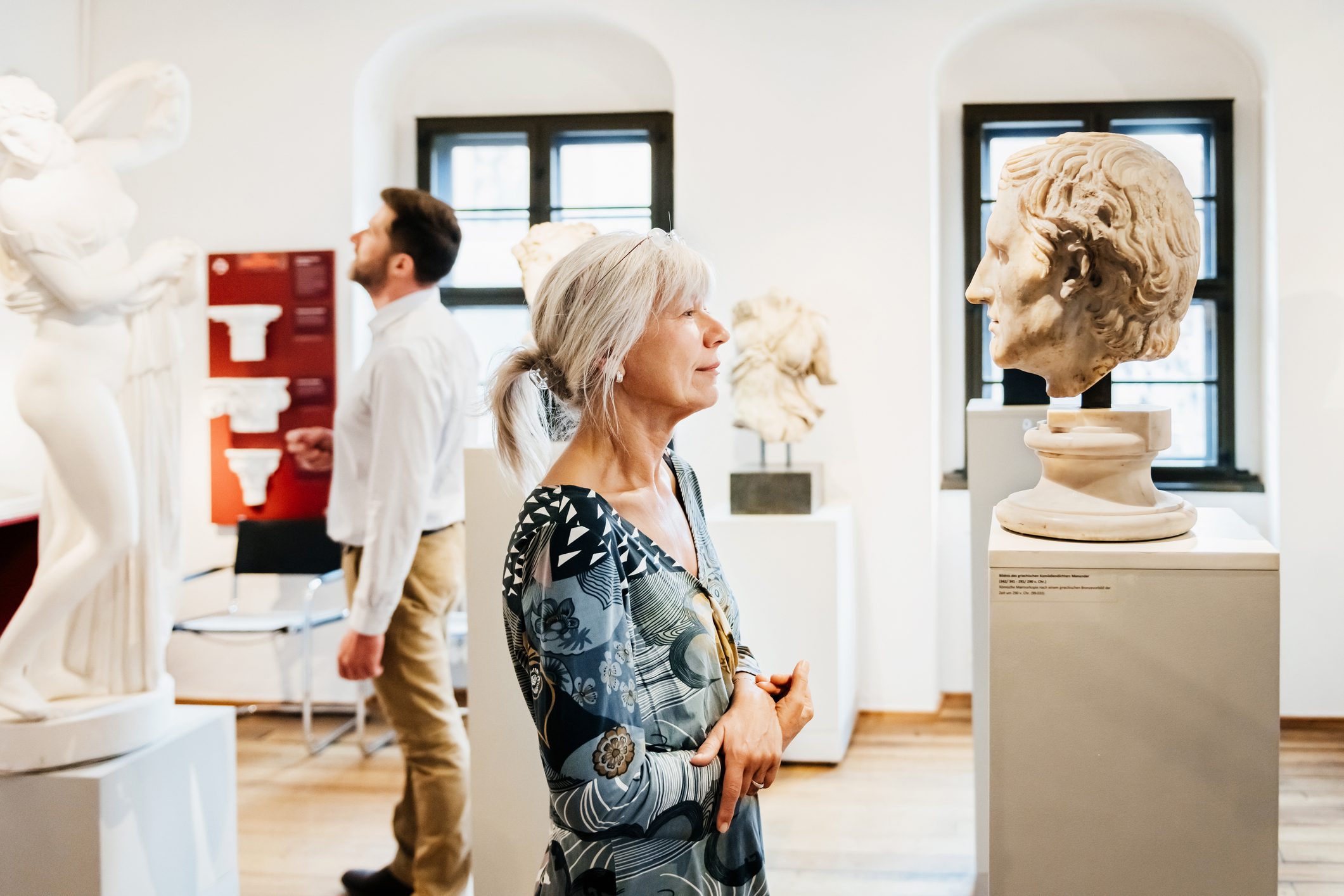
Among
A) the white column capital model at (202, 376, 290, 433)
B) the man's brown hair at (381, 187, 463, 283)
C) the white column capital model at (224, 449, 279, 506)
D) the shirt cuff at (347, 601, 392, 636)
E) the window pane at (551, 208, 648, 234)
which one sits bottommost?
the shirt cuff at (347, 601, 392, 636)

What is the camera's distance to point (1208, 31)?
4.90 meters

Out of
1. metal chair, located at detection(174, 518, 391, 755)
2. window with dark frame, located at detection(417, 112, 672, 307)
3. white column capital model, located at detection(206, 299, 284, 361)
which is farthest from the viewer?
window with dark frame, located at detection(417, 112, 672, 307)

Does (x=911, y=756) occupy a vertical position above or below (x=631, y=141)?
below

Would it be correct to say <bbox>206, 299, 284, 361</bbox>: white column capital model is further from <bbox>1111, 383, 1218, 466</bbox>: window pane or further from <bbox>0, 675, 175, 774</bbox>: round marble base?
<bbox>1111, 383, 1218, 466</bbox>: window pane

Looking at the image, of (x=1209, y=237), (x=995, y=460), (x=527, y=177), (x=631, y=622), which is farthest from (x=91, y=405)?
(x=1209, y=237)

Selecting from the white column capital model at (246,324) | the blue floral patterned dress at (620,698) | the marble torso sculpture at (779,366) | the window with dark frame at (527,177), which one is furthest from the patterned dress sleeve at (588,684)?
the window with dark frame at (527,177)

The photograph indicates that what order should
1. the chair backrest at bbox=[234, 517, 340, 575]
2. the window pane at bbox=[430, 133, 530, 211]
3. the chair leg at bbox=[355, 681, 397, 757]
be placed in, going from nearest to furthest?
1. the chair leg at bbox=[355, 681, 397, 757]
2. the chair backrest at bbox=[234, 517, 340, 575]
3. the window pane at bbox=[430, 133, 530, 211]

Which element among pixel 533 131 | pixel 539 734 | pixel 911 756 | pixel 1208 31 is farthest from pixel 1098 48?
pixel 539 734

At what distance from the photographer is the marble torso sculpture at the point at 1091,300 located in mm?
1552

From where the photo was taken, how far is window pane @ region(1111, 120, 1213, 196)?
16.6 feet

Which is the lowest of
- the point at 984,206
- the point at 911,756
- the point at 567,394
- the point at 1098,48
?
the point at 911,756

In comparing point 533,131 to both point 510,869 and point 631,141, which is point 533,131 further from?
point 510,869

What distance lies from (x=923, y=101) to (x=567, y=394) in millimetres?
3767

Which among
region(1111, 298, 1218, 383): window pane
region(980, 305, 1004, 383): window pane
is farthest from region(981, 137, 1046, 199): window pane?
region(1111, 298, 1218, 383): window pane
